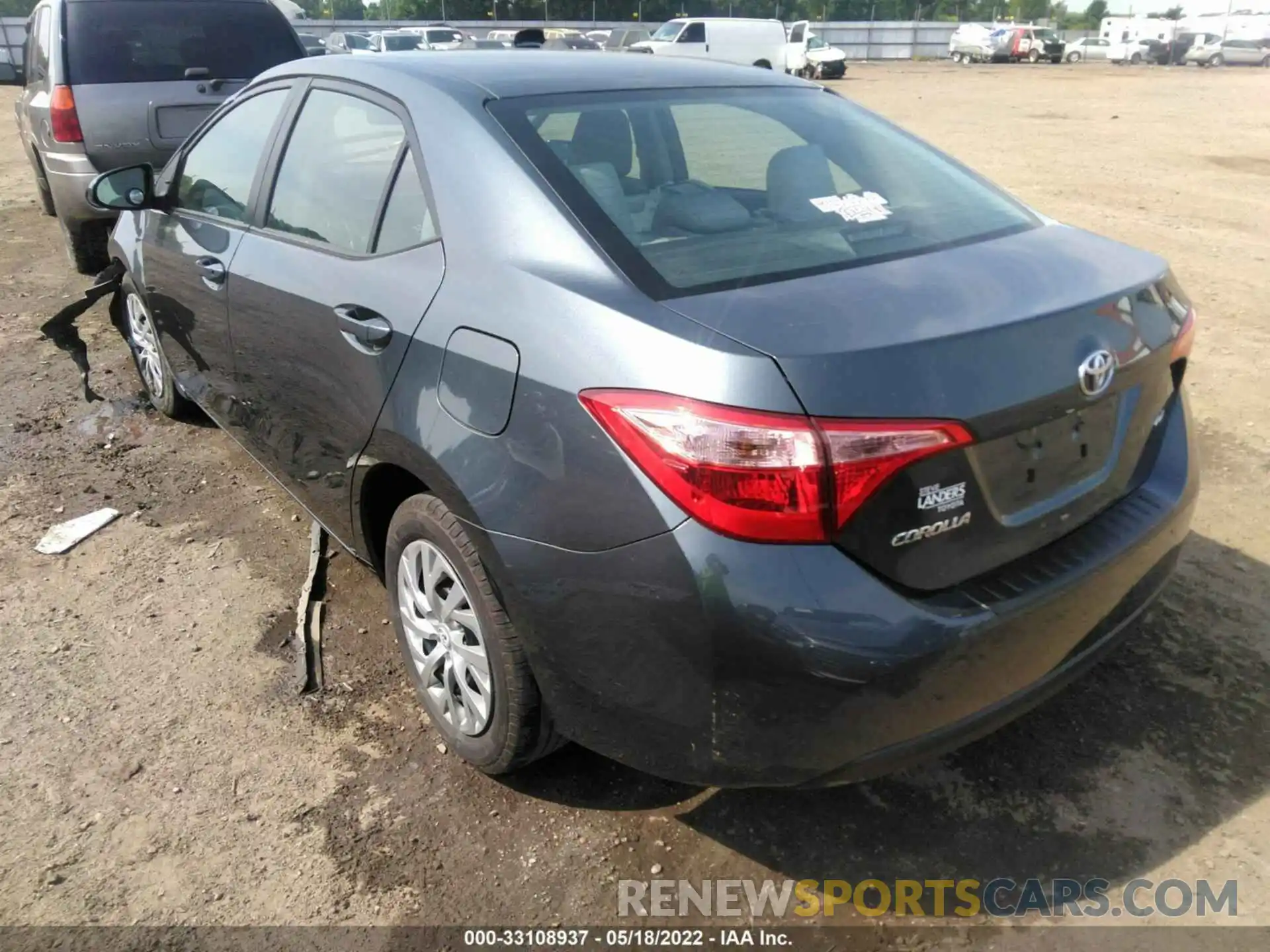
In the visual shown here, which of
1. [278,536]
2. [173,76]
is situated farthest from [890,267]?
[173,76]

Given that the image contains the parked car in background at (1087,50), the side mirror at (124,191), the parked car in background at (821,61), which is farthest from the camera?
the parked car in background at (1087,50)

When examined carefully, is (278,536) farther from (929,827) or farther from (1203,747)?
(1203,747)

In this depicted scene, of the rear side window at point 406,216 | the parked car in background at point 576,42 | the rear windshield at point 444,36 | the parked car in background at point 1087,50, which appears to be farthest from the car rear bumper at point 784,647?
the parked car in background at point 1087,50

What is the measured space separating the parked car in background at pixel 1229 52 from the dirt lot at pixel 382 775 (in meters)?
50.5

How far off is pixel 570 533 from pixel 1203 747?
1.89 meters

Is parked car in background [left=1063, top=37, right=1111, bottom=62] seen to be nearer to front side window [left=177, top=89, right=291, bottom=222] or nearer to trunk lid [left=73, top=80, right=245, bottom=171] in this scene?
trunk lid [left=73, top=80, right=245, bottom=171]

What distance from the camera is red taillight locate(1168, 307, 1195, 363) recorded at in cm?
238

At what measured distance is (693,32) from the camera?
98.9 ft

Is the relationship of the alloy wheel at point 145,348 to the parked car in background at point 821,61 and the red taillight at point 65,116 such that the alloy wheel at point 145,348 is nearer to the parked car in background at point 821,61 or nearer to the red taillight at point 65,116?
Answer: the red taillight at point 65,116

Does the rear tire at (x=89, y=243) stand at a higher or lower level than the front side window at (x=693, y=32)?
lower

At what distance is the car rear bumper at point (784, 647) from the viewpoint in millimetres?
1845

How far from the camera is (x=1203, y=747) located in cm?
267

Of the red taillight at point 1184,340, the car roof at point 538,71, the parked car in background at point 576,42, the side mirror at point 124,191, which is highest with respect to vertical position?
the car roof at point 538,71

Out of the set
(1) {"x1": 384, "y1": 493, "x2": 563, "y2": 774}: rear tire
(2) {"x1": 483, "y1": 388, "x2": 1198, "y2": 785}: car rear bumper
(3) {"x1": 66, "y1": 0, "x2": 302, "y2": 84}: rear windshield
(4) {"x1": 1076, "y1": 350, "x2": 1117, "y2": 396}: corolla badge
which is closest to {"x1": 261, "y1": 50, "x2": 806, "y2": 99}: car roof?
(1) {"x1": 384, "y1": 493, "x2": 563, "y2": 774}: rear tire
